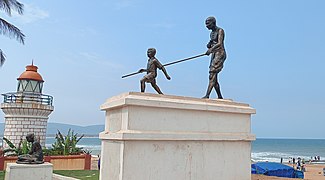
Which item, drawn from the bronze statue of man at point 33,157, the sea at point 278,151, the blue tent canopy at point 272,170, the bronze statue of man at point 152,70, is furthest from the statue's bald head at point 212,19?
the sea at point 278,151

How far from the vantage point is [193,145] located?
6816 mm

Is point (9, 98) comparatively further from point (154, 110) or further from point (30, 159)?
point (154, 110)

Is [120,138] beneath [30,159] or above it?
Result: above

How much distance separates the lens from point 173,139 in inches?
256

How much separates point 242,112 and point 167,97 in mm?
1942

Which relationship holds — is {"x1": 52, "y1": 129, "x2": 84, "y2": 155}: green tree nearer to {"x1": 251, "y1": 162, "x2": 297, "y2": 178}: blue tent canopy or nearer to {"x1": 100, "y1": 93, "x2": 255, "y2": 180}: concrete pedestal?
{"x1": 251, "y1": 162, "x2": 297, "y2": 178}: blue tent canopy

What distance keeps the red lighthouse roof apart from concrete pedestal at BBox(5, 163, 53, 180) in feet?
40.1

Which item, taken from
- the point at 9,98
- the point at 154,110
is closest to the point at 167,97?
the point at 154,110

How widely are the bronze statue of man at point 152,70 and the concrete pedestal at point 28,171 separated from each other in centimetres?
417

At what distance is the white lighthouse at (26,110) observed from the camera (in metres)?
19.0

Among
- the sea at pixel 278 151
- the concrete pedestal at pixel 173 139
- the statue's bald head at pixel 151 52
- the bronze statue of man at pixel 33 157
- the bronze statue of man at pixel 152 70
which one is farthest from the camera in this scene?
the sea at pixel 278 151

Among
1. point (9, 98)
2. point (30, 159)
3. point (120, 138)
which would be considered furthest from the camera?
point (9, 98)

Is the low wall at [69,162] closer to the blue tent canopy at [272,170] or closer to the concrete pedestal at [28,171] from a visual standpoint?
the concrete pedestal at [28,171]

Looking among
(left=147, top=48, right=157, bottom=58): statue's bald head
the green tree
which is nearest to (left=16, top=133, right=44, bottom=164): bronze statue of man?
(left=147, top=48, right=157, bottom=58): statue's bald head
